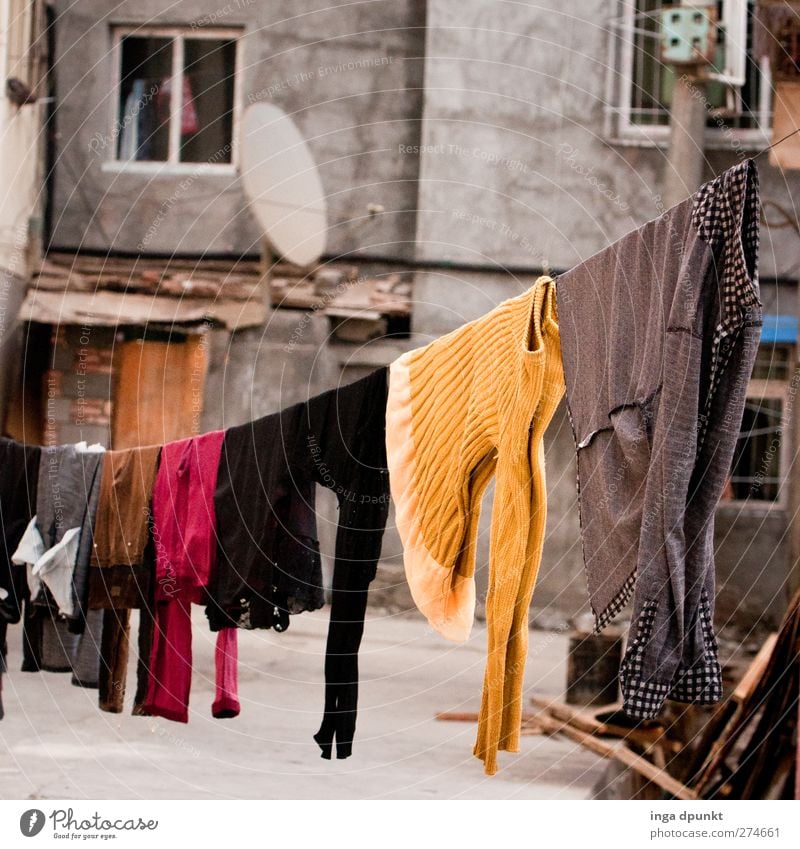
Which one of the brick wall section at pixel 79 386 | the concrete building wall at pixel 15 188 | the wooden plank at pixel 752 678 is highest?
the concrete building wall at pixel 15 188

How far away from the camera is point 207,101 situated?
4.01 meters

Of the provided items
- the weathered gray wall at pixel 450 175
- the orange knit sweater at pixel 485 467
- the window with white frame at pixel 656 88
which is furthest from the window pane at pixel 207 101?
the orange knit sweater at pixel 485 467

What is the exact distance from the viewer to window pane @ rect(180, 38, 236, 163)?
13.1ft

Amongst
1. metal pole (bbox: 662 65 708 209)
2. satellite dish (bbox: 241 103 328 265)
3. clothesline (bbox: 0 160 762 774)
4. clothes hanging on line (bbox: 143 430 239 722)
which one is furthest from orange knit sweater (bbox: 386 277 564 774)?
metal pole (bbox: 662 65 708 209)

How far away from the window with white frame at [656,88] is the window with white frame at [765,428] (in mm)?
802

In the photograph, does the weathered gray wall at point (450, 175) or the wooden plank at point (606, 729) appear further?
the weathered gray wall at point (450, 175)

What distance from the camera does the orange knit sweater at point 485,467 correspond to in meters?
1.66

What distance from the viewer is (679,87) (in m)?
4.16

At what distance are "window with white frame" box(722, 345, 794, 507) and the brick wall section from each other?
216 centimetres

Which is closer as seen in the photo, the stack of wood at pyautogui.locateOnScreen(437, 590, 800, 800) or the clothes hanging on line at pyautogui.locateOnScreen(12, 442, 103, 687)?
the clothes hanging on line at pyautogui.locateOnScreen(12, 442, 103, 687)

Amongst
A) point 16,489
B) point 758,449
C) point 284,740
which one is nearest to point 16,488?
point 16,489

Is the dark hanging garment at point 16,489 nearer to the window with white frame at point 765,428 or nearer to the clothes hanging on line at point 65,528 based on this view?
the clothes hanging on line at point 65,528

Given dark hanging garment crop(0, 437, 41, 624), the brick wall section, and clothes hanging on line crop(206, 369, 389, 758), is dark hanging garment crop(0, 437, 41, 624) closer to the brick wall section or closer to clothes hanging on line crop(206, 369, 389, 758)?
clothes hanging on line crop(206, 369, 389, 758)

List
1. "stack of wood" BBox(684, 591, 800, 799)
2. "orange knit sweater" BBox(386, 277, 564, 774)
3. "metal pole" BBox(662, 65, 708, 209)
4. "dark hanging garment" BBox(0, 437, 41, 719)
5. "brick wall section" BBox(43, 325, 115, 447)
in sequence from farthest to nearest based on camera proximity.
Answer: "metal pole" BBox(662, 65, 708, 209)
"brick wall section" BBox(43, 325, 115, 447)
"stack of wood" BBox(684, 591, 800, 799)
"dark hanging garment" BBox(0, 437, 41, 719)
"orange knit sweater" BBox(386, 277, 564, 774)
